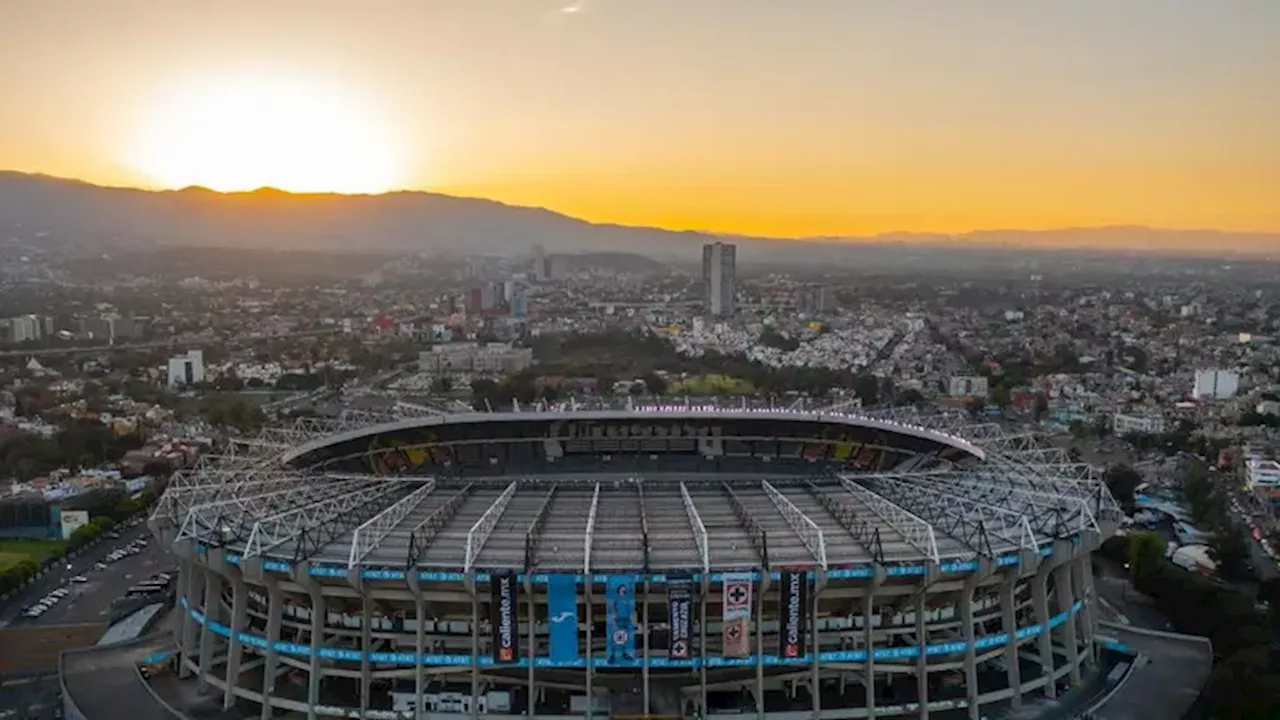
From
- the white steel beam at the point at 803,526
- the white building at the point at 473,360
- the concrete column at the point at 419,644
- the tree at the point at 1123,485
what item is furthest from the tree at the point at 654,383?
the concrete column at the point at 419,644

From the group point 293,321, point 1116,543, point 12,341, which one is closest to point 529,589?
point 1116,543

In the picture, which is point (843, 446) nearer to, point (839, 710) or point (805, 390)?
point (839, 710)

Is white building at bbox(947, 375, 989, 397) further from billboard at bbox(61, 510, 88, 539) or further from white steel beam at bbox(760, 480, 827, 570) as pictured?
billboard at bbox(61, 510, 88, 539)

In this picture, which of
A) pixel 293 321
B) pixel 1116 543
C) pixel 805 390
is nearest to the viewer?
pixel 1116 543

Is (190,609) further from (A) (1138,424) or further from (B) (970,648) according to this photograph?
(A) (1138,424)

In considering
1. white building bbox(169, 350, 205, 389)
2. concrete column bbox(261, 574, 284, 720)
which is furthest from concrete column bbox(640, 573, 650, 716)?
white building bbox(169, 350, 205, 389)

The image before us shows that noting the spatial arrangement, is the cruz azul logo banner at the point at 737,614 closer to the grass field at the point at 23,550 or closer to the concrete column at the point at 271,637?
the concrete column at the point at 271,637
